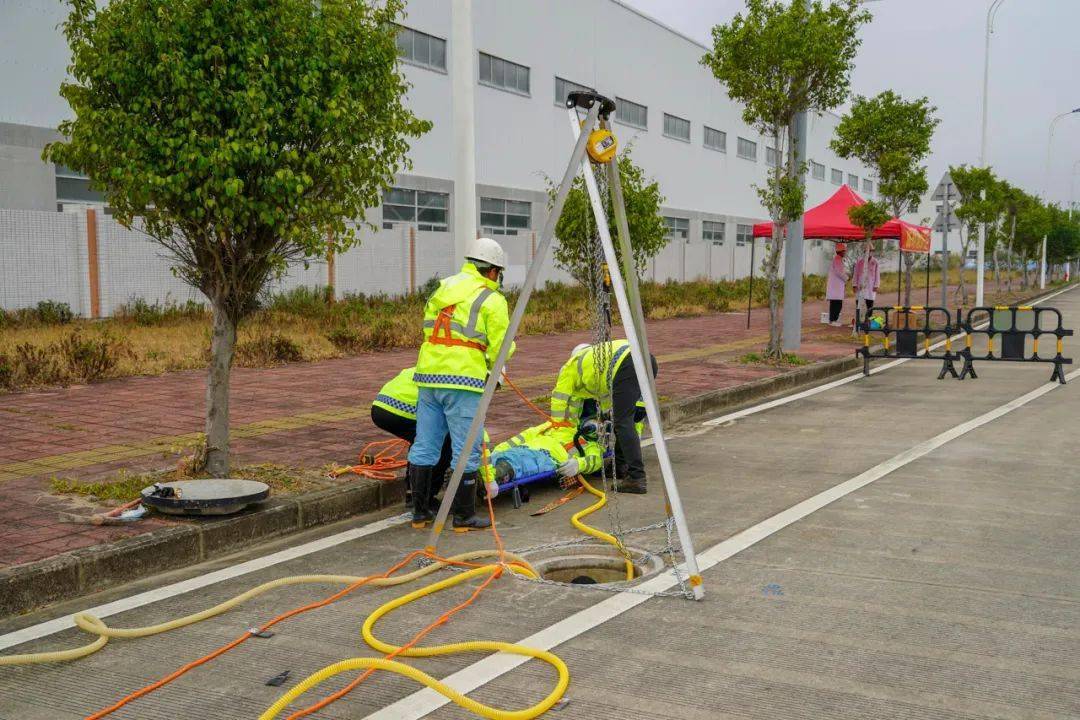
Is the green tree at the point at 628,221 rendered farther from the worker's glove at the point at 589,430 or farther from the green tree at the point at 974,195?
the green tree at the point at 974,195

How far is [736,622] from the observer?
14.5 ft

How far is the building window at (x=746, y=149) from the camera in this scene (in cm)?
4828

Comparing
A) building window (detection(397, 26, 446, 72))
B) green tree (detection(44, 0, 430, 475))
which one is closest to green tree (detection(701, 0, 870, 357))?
green tree (detection(44, 0, 430, 475))

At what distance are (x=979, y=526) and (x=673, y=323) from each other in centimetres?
1790

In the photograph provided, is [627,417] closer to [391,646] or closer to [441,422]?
[441,422]

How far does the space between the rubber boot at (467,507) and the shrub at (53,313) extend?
44.3 ft

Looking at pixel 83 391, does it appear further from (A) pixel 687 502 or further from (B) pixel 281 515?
(A) pixel 687 502

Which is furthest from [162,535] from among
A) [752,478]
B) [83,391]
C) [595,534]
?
[83,391]

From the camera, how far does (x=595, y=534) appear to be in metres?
5.86

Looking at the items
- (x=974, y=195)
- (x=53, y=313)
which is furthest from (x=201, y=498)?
(x=974, y=195)

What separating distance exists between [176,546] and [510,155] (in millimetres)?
27311

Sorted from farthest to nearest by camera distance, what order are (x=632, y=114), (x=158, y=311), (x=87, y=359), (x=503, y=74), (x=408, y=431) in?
(x=632, y=114) < (x=503, y=74) < (x=158, y=311) < (x=87, y=359) < (x=408, y=431)

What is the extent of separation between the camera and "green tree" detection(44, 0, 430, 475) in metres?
6.00

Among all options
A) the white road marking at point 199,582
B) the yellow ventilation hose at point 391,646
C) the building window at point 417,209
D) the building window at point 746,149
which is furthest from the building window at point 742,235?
the yellow ventilation hose at point 391,646
